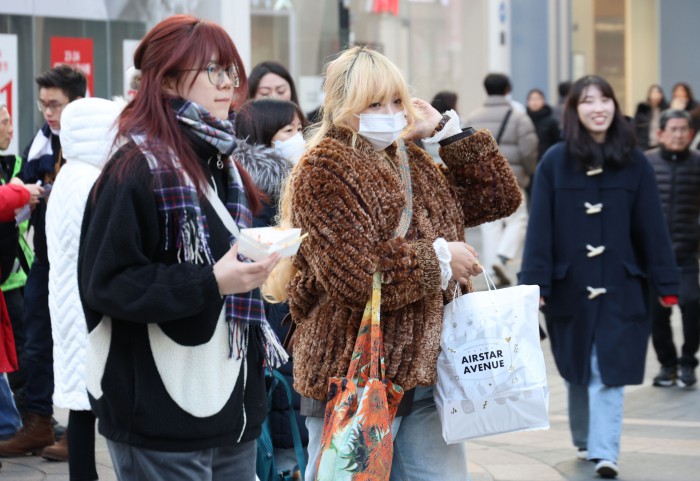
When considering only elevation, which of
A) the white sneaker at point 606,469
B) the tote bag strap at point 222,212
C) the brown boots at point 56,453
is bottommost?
the white sneaker at point 606,469

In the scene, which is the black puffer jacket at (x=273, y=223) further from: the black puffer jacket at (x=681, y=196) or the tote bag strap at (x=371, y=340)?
the black puffer jacket at (x=681, y=196)

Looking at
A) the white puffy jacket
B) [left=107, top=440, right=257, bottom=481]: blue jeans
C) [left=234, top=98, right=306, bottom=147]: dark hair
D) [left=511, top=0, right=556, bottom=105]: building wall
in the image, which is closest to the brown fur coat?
[left=107, top=440, right=257, bottom=481]: blue jeans

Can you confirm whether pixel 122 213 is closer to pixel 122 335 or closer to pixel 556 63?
pixel 122 335

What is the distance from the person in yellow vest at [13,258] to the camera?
629 centimetres

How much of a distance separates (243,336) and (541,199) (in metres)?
3.65

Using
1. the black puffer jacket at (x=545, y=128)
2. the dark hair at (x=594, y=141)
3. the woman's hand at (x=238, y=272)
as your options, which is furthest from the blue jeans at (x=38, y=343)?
the black puffer jacket at (x=545, y=128)

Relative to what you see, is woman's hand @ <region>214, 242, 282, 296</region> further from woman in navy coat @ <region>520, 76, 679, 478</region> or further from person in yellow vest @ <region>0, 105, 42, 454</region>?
woman in navy coat @ <region>520, 76, 679, 478</region>

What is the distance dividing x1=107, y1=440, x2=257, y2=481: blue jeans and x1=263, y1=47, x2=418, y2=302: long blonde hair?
910mm

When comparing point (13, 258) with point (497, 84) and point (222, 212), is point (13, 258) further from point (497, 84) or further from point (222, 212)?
point (497, 84)

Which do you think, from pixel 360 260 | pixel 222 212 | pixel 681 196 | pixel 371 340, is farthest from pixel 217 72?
pixel 681 196

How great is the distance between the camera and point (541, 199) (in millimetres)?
6492

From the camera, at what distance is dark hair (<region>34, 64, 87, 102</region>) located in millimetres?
6613

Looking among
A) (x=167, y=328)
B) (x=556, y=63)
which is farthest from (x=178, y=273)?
(x=556, y=63)

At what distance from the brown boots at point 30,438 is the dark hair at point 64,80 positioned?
168 centimetres
